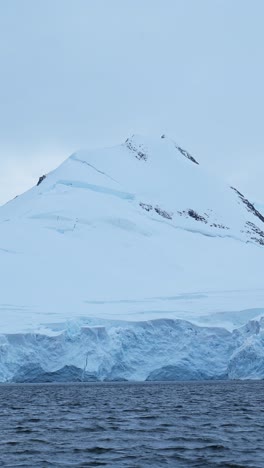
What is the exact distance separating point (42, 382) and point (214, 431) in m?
27.1

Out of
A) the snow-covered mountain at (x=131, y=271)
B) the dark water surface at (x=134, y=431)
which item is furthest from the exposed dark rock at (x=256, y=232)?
the dark water surface at (x=134, y=431)

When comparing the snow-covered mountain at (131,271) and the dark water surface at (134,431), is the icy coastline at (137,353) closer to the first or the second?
the snow-covered mountain at (131,271)

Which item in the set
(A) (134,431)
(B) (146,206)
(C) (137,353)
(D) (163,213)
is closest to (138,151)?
(B) (146,206)

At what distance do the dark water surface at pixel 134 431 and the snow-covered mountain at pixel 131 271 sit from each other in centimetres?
1068

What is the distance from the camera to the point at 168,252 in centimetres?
6506

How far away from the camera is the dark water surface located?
593 inches

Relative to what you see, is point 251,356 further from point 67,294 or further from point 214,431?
point 214,431

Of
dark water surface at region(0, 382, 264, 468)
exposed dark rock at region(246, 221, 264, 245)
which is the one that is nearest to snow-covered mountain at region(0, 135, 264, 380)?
exposed dark rock at region(246, 221, 264, 245)

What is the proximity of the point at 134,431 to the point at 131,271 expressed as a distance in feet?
133

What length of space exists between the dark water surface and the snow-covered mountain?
A: 10.7m

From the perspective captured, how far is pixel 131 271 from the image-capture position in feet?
196

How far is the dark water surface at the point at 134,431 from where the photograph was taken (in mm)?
15062

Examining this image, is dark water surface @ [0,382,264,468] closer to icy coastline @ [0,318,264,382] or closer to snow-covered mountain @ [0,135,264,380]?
icy coastline @ [0,318,264,382]

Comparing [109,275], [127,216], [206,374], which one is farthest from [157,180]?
[206,374]
